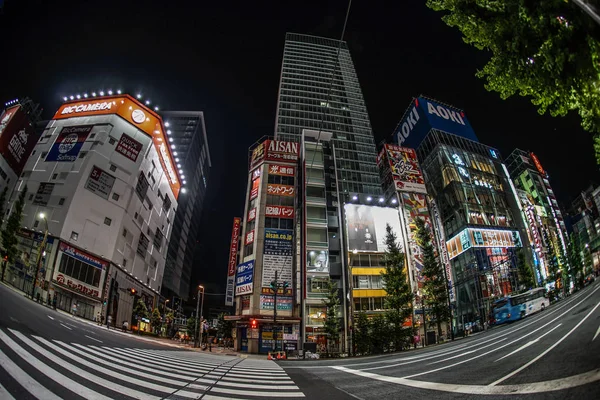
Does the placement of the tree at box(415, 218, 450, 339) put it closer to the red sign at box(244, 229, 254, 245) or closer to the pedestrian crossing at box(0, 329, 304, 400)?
the red sign at box(244, 229, 254, 245)

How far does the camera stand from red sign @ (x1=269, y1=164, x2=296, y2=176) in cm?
4223

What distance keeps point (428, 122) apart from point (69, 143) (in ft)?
225

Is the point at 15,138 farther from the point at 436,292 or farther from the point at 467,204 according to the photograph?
the point at 467,204

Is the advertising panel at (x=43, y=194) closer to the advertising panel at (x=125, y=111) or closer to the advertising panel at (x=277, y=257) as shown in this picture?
the advertising panel at (x=125, y=111)

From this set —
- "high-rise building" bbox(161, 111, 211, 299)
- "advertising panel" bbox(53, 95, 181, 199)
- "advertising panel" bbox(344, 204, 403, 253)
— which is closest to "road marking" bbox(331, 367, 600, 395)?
"advertising panel" bbox(344, 204, 403, 253)

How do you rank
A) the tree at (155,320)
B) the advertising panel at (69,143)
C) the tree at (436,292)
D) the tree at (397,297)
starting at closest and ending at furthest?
the tree at (397,297), the tree at (436,292), the advertising panel at (69,143), the tree at (155,320)

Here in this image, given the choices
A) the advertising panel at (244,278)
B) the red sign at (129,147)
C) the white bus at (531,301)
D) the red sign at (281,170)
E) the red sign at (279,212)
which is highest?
the red sign at (129,147)

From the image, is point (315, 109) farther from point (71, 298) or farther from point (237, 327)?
point (71, 298)

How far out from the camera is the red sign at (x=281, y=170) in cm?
4223

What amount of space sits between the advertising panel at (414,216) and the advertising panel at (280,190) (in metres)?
19.5

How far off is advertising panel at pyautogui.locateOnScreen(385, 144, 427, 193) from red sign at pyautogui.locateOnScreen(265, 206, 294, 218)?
20.0m

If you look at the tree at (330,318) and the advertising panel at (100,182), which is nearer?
the tree at (330,318)

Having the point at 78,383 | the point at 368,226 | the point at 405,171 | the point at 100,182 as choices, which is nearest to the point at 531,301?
the point at 368,226

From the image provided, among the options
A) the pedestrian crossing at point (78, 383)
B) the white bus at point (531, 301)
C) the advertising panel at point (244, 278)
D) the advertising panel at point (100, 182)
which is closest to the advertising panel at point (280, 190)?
the advertising panel at point (244, 278)
